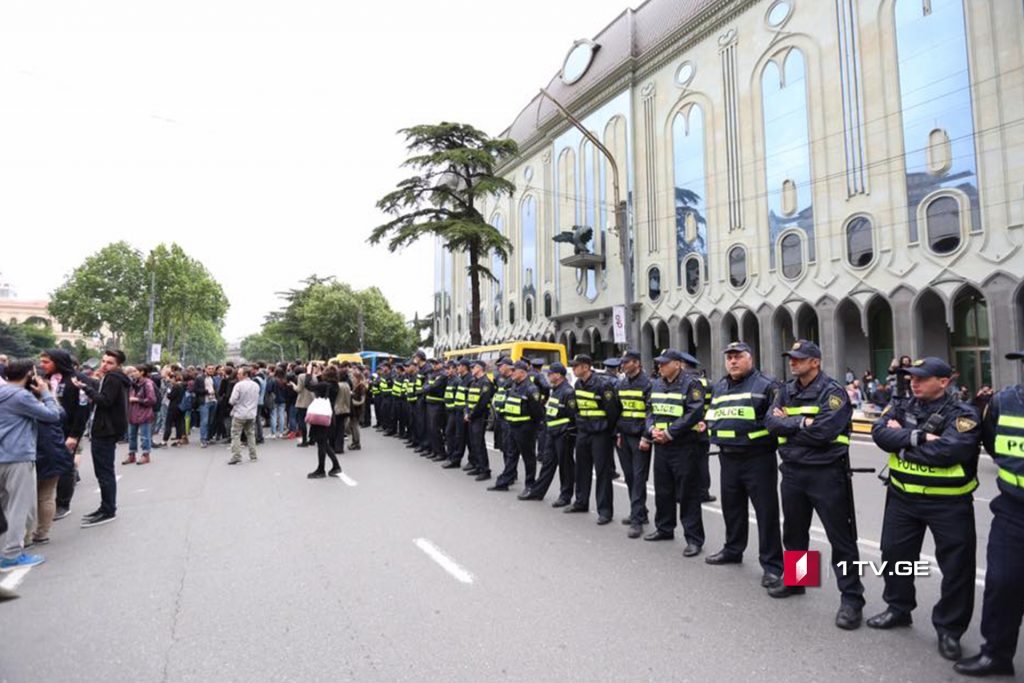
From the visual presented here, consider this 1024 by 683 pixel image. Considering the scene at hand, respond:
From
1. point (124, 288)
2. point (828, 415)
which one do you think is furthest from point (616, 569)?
point (124, 288)

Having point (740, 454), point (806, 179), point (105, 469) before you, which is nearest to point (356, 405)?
point (105, 469)

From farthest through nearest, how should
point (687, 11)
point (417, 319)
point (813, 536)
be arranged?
point (417, 319)
point (687, 11)
point (813, 536)

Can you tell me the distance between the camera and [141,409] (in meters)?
11.8

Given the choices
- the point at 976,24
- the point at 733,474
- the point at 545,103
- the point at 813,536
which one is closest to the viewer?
the point at 733,474

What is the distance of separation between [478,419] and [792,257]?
60.5ft

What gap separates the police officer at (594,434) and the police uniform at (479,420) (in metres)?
2.55

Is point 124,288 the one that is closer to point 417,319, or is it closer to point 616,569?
point 417,319

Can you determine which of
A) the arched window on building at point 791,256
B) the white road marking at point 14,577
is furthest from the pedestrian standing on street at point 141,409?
the arched window on building at point 791,256

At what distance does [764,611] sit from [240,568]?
421cm

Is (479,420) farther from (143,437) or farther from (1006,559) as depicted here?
(143,437)

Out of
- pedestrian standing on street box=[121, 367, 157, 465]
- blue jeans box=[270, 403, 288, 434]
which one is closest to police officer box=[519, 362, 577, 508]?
pedestrian standing on street box=[121, 367, 157, 465]

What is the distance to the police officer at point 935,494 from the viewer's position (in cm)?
345

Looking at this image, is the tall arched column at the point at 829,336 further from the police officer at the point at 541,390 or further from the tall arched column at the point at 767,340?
the police officer at the point at 541,390

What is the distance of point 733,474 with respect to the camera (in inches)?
195
